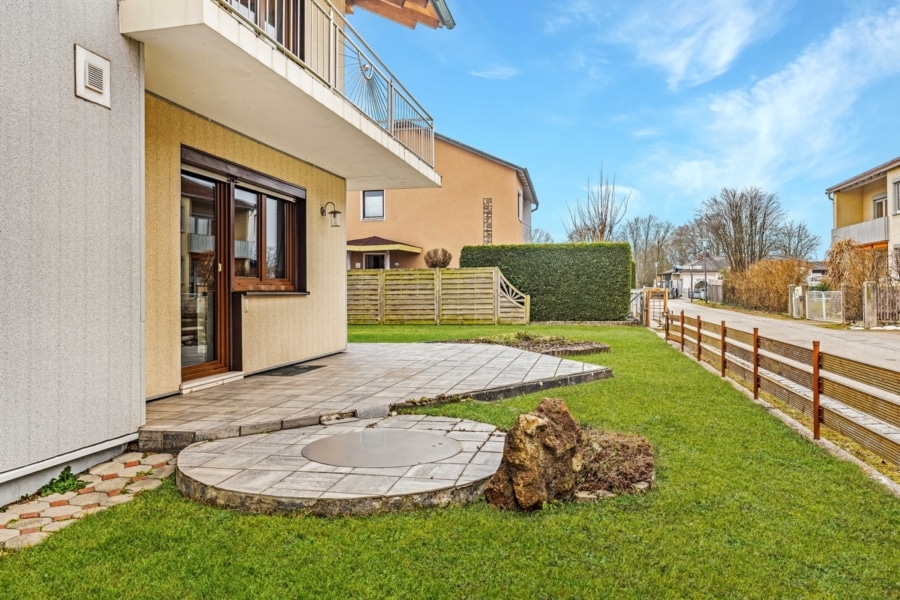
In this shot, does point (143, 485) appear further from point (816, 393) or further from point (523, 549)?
point (816, 393)

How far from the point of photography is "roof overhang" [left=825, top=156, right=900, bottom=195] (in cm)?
2472

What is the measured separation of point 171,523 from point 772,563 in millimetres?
2866

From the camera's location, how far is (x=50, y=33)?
12.1 feet

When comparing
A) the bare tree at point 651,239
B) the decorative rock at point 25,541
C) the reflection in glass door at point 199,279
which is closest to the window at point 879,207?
the bare tree at point 651,239

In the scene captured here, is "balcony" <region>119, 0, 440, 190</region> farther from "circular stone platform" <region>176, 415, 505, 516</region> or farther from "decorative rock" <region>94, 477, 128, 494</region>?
"decorative rock" <region>94, 477, 128, 494</region>

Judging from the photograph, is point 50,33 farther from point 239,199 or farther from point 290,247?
point 290,247

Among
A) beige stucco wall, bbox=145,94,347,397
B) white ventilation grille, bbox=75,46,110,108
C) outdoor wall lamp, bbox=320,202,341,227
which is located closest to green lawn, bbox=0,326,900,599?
beige stucco wall, bbox=145,94,347,397

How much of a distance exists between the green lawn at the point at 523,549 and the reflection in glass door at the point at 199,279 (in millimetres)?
2940

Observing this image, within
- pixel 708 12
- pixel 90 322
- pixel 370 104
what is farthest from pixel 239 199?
pixel 708 12

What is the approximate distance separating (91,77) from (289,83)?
5.50 ft

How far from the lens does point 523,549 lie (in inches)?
109

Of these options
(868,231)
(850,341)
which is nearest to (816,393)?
(850,341)

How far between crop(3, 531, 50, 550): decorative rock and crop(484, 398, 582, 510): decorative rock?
89.1 inches

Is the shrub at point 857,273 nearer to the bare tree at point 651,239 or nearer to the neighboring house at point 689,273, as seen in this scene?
the bare tree at point 651,239
